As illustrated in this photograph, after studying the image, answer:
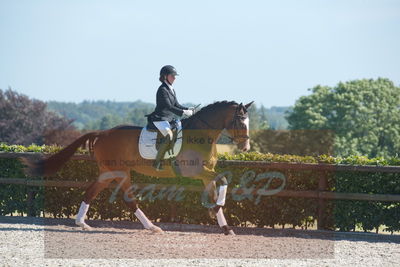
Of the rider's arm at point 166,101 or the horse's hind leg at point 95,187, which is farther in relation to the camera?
the horse's hind leg at point 95,187

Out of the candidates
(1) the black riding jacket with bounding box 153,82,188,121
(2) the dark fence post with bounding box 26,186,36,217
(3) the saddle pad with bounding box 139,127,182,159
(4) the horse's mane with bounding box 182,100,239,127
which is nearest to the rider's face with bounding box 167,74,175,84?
(1) the black riding jacket with bounding box 153,82,188,121

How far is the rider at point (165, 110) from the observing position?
1227 centimetres

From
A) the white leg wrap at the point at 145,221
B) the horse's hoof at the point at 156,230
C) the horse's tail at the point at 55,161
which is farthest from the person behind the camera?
the horse's tail at the point at 55,161

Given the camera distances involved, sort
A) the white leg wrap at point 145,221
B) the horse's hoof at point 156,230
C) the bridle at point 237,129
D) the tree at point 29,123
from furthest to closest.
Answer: the tree at point 29,123 → the white leg wrap at point 145,221 → the horse's hoof at point 156,230 → the bridle at point 237,129

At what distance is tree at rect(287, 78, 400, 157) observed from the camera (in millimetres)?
68750

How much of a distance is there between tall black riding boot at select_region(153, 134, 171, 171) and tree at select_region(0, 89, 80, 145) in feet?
205

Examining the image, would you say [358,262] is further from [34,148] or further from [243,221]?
[34,148]

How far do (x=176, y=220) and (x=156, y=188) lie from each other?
2.93 ft

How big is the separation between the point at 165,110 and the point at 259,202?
3215 millimetres

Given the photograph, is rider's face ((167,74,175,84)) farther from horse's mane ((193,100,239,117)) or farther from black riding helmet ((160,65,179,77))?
→ horse's mane ((193,100,239,117))

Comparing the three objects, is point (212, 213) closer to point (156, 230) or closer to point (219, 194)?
point (219, 194)

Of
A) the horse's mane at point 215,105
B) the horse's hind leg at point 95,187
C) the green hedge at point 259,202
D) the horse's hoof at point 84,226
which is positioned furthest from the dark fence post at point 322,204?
the horse's hoof at point 84,226

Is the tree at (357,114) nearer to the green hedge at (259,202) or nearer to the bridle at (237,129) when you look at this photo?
the green hedge at (259,202)

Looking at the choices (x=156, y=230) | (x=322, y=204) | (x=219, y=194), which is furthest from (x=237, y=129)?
(x=322, y=204)
